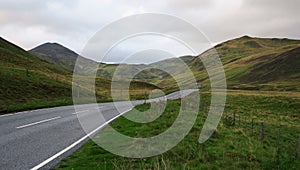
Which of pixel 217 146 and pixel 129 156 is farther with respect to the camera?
pixel 217 146

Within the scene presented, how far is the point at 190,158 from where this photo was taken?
8555 mm

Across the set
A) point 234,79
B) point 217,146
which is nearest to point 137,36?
point 217,146

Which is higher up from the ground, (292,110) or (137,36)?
(137,36)

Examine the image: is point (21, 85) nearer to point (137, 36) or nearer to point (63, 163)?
point (137, 36)

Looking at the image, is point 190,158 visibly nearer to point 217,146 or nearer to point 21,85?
point 217,146

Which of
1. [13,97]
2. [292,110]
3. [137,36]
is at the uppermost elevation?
[137,36]

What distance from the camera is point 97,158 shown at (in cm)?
839

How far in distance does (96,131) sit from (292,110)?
121ft

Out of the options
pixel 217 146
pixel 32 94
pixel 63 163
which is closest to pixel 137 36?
pixel 217 146

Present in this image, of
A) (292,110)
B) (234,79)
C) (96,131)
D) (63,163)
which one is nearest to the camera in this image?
(63,163)

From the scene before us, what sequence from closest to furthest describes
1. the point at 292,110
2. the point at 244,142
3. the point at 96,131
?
1. the point at 244,142
2. the point at 96,131
3. the point at 292,110

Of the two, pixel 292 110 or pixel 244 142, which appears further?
pixel 292 110

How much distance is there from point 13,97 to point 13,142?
21.6 metres

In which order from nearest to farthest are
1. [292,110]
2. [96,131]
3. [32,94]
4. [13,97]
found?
[96,131] → [13,97] → [32,94] → [292,110]
